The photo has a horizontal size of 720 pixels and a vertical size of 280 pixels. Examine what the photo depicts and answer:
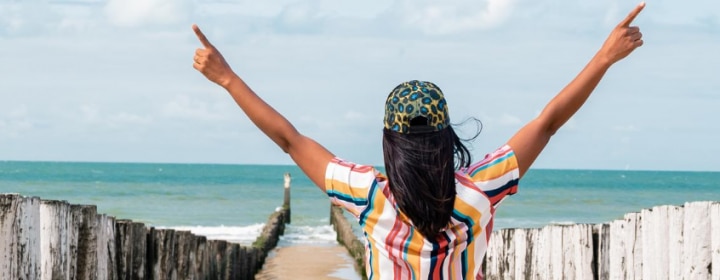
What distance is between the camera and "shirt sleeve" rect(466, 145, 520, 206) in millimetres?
3100

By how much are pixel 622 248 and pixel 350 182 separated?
3272mm

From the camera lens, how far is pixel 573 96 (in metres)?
3.22

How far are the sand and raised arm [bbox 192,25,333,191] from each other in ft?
47.8

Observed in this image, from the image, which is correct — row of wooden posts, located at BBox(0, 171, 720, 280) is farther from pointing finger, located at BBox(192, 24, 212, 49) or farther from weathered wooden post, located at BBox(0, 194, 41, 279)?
pointing finger, located at BBox(192, 24, 212, 49)

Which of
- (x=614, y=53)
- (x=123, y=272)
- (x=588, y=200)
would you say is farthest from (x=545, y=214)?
(x=614, y=53)

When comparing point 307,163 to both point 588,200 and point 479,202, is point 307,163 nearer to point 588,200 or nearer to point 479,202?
point 479,202

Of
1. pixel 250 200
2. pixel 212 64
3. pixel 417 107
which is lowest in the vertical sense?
pixel 417 107

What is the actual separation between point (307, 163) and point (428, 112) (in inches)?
15.4

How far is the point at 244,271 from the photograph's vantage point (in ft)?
54.9

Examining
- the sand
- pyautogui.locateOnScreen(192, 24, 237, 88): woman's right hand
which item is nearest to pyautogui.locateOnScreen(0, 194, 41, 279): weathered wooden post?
pyautogui.locateOnScreen(192, 24, 237, 88): woman's right hand

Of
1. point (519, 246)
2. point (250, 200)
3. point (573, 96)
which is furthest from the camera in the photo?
point (250, 200)

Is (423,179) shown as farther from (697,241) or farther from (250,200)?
(250,200)

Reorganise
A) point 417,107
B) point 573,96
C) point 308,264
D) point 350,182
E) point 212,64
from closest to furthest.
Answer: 1. point 417,107
2. point 350,182
3. point 573,96
4. point 212,64
5. point 308,264

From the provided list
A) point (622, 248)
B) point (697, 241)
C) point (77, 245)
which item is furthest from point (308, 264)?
point (697, 241)
